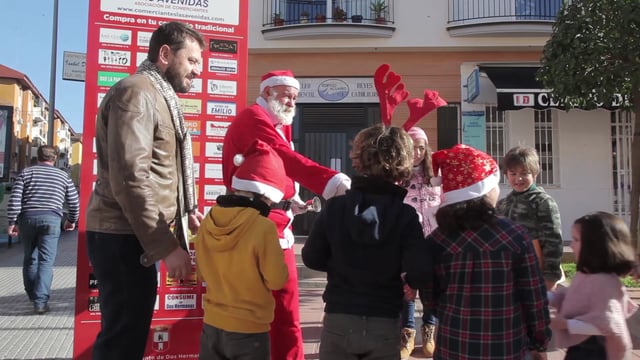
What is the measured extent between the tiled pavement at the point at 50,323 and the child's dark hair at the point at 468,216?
2.23 m

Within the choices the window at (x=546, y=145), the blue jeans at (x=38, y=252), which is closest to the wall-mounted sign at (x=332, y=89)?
the window at (x=546, y=145)

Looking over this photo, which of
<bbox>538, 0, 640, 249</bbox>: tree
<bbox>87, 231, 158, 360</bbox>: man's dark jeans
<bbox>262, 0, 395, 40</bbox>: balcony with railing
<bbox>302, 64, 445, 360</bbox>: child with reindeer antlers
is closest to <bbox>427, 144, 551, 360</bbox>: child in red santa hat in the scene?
<bbox>302, 64, 445, 360</bbox>: child with reindeer antlers

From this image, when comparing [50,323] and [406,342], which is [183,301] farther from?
[50,323]

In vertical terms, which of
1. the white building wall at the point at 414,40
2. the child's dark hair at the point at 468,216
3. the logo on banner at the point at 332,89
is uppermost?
the white building wall at the point at 414,40

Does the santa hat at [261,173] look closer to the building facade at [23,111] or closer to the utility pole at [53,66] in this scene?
the utility pole at [53,66]

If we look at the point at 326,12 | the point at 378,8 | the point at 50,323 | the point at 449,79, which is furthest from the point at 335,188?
the point at 326,12

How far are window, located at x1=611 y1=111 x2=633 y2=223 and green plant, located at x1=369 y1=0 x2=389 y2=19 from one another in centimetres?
547

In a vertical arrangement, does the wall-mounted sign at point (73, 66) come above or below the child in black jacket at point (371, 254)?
above

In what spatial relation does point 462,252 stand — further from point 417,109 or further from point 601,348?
point 417,109

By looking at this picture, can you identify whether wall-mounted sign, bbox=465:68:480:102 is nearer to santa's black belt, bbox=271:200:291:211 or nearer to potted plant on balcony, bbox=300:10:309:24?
potted plant on balcony, bbox=300:10:309:24

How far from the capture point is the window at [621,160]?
36.7ft

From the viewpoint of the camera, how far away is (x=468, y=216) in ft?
7.18

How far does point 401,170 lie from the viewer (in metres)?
2.28

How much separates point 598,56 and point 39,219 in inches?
271
